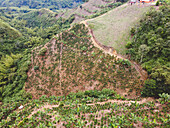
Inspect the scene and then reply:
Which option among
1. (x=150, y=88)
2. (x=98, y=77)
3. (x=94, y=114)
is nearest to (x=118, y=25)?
(x=98, y=77)

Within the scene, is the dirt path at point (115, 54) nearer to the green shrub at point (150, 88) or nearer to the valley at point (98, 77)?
the valley at point (98, 77)

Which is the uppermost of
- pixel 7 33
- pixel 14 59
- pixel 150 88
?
pixel 7 33

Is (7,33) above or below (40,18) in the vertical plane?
below

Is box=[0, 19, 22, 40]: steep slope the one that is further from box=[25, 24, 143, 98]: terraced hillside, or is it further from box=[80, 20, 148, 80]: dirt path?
box=[80, 20, 148, 80]: dirt path

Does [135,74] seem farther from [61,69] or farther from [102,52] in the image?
[61,69]

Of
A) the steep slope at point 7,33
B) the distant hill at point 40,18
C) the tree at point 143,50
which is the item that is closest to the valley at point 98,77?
the tree at point 143,50

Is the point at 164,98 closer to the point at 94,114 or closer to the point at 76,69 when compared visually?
the point at 94,114
